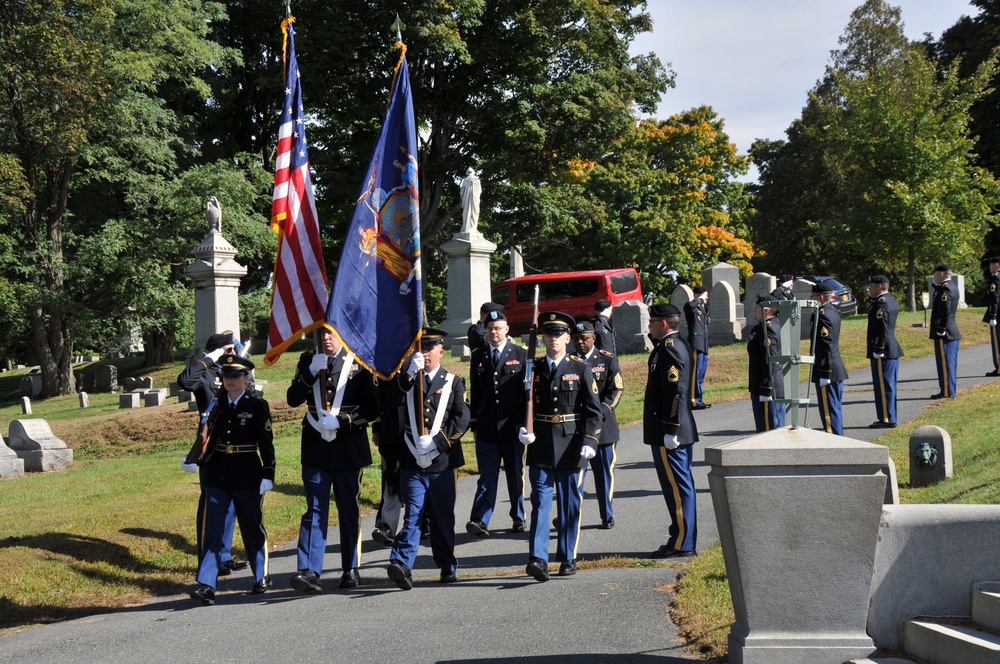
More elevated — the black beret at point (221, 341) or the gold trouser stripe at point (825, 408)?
the black beret at point (221, 341)

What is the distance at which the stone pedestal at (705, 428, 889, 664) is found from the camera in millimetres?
4961

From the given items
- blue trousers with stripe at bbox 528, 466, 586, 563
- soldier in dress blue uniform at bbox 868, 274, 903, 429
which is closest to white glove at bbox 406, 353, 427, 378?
blue trousers with stripe at bbox 528, 466, 586, 563

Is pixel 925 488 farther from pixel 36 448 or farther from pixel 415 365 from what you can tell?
pixel 36 448

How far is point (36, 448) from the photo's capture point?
15.9 metres

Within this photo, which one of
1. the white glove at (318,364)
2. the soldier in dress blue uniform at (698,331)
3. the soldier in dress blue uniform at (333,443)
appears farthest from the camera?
the soldier in dress blue uniform at (698,331)

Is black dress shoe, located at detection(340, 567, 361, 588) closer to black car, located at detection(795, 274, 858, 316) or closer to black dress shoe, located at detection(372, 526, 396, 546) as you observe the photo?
black dress shoe, located at detection(372, 526, 396, 546)

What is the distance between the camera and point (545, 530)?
7418 mm

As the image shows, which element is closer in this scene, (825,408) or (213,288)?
(825,408)

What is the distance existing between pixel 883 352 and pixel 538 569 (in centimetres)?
852

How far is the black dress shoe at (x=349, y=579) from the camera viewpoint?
8.01 m

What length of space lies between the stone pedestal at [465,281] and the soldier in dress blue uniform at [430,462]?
1502 centimetres

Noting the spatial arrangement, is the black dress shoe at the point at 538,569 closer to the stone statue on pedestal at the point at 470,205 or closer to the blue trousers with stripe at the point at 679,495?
the blue trousers with stripe at the point at 679,495

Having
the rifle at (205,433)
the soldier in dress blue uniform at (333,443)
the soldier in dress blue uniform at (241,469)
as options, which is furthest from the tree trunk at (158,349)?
the soldier in dress blue uniform at (333,443)

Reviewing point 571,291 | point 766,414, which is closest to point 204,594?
point 766,414
